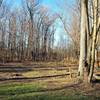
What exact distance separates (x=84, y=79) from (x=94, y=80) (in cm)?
99

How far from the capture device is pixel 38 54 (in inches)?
2761

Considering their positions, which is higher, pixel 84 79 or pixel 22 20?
pixel 22 20

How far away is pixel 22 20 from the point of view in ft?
236

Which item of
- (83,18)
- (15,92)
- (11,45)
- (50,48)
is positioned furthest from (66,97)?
(50,48)

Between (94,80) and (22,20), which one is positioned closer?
(94,80)

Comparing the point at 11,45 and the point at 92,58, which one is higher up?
the point at 11,45

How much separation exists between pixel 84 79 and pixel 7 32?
56.0 m

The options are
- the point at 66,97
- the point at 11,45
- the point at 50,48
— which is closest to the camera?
the point at 66,97

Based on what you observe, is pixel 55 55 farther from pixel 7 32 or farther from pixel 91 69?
pixel 91 69

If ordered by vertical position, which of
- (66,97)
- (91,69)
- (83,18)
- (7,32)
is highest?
(7,32)

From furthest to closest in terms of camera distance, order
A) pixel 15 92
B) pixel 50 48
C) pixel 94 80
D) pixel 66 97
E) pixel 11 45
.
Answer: pixel 50 48 → pixel 11 45 → pixel 94 80 → pixel 15 92 → pixel 66 97

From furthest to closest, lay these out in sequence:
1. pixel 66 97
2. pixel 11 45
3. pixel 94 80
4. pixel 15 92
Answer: pixel 11 45, pixel 94 80, pixel 15 92, pixel 66 97

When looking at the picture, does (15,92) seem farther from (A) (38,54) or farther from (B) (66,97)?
(A) (38,54)

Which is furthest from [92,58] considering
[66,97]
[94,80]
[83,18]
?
[66,97]
